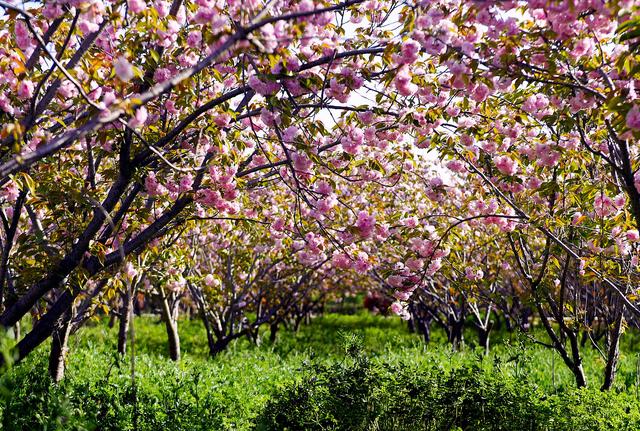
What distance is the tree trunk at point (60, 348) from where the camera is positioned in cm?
582

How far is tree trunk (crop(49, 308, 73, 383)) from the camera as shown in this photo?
5820mm

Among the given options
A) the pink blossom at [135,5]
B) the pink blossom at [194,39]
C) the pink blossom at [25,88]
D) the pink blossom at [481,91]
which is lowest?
the pink blossom at [25,88]

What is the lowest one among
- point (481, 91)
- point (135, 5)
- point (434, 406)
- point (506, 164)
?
point (434, 406)

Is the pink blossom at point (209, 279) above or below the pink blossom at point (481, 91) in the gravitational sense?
below

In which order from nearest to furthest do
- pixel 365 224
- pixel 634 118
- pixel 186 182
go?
1. pixel 634 118
2. pixel 186 182
3. pixel 365 224

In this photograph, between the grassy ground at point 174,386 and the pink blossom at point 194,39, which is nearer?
the pink blossom at point 194,39

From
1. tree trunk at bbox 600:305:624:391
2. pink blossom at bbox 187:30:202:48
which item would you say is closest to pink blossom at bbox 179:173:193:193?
pink blossom at bbox 187:30:202:48

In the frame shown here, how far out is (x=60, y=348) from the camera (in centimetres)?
589

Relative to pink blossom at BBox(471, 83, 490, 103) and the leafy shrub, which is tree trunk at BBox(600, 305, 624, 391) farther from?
pink blossom at BBox(471, 83, 490, 103)

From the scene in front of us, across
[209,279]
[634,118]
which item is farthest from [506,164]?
[209,279]

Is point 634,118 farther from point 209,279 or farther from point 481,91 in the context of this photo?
point 209,279

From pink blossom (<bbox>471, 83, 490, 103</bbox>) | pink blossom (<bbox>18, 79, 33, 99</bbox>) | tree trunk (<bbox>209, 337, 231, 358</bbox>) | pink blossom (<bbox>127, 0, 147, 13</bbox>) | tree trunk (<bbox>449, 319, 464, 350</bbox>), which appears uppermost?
pink blossom (<bbox>127, 0, 147, 13</bbox>)

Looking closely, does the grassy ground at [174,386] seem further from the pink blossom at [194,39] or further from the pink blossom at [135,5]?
the pink blossom at [194,39]

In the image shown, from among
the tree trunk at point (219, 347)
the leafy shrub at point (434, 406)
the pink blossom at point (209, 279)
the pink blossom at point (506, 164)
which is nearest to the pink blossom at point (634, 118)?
the pink blossom at point (506, 164)
